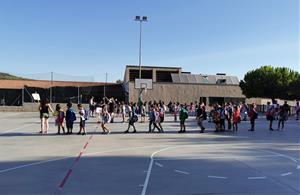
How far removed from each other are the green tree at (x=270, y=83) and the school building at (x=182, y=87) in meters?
1.64

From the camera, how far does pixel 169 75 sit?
66562mm

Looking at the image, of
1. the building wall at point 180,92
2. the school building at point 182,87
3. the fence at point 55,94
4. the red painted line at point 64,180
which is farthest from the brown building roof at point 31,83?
the red painted line at point 64,180

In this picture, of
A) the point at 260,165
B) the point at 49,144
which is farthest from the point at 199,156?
the point at 49,144

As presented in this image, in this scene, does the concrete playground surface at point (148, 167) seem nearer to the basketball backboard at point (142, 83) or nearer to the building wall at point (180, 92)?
the basketball backboard at point (142, 83)

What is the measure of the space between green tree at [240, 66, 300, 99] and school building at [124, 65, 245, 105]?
5.37 feet

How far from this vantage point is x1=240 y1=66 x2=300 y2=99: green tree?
2499 inches

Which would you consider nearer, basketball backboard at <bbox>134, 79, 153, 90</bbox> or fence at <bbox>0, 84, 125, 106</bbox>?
basketball backboard at <bbox>134, 79, 153, 90</bbox>

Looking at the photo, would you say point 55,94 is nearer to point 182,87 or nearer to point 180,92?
point 180,92

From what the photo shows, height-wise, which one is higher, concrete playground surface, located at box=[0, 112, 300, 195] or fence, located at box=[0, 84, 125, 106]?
fence, located at box=[0, 84, 125, 106]

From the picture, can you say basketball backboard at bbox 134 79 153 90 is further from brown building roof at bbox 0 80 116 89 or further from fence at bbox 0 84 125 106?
brown building roof at bbox 0 80 116 89

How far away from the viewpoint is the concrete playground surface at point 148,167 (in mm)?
8617

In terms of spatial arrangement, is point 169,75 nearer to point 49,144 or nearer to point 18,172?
point 49,144

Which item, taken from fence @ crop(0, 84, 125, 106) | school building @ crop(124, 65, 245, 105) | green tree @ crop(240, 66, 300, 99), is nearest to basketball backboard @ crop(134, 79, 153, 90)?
school building @ crop(124, 65, 245, 105)

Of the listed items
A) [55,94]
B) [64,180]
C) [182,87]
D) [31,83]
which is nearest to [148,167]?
[64,180]
